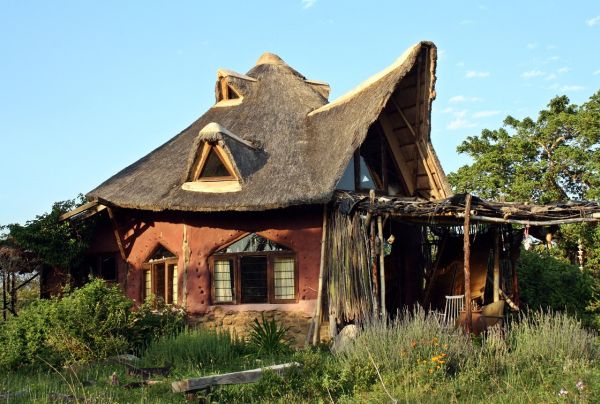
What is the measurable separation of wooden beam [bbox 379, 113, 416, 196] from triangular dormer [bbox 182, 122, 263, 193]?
11.9ft

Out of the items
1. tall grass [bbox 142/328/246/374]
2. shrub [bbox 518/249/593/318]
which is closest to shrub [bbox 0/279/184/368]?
tall grass [bbox 142/328/246/374]

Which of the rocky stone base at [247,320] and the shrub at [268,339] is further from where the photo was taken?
the rocky stone base at [247,320]

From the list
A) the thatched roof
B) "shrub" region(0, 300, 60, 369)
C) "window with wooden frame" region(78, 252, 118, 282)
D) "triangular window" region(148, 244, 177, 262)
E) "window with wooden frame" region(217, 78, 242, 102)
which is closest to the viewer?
"shrub" region(0, 300, 60, 369)

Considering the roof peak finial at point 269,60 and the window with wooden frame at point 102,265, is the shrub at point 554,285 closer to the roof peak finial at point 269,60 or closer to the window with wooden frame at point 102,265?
the roof peak finial at point 269,60

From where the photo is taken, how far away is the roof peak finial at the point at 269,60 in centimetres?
1805

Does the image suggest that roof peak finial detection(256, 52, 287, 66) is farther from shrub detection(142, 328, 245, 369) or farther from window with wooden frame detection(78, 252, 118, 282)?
shrub detection(142, 328, 245, 369)

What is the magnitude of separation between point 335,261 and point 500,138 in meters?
15.4

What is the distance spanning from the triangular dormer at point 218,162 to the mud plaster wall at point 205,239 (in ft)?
2.05

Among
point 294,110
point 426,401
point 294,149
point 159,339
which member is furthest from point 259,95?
point 426,401

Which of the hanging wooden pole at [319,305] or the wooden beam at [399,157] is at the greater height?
the wooden beam at [399,157]

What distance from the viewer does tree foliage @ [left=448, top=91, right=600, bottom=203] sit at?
2222 centimetres

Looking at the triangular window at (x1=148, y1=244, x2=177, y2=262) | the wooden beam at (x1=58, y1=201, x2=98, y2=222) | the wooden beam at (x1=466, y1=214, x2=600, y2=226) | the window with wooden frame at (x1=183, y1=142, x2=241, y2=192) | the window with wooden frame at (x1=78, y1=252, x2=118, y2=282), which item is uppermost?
the window with wooden frame at (x1=183, y1=142, x2=241, y2=192)

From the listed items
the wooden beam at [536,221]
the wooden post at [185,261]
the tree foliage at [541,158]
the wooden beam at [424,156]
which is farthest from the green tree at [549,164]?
the wooden post at [185,261]

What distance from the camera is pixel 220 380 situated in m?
7.21
